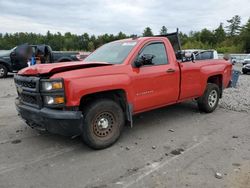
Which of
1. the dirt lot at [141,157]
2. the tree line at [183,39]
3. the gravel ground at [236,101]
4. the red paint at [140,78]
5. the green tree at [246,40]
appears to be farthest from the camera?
the tree line at [183,39]

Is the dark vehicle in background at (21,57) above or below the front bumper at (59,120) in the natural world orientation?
above

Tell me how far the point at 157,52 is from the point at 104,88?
1.79 meters

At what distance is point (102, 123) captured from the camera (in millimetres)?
4703

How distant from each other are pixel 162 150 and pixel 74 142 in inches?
63.4

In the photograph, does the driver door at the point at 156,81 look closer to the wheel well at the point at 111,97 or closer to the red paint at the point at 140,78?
the red paint at the point at 140,78

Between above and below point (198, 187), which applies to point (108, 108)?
above

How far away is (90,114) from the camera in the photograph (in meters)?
4.45

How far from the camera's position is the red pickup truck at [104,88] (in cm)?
423

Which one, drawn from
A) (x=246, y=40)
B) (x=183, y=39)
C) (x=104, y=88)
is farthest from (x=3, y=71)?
(x=183, y=39)

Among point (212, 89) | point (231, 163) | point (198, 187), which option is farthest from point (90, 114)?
point (212, 89)

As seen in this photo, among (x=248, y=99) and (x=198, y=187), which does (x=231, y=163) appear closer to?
(x=198, y=187)

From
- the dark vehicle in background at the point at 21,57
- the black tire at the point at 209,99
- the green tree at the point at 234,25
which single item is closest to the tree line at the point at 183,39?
the green tree at the point at 234,25

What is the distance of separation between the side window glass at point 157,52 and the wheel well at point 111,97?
3.43ft

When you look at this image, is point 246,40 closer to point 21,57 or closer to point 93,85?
point 21,57
